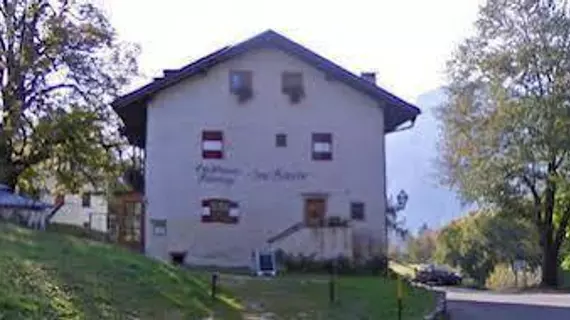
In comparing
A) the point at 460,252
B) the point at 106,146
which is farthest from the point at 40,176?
the point at 460,252

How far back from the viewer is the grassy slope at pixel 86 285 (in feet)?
37.2

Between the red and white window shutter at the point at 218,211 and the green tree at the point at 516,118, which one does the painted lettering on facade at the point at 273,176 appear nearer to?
the red and white window shutter at the point at 218,211

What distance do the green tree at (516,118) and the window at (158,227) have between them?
1606cm

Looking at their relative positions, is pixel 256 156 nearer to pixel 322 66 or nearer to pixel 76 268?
pixel 322 66

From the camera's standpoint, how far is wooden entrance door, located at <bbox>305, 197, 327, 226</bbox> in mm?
37125

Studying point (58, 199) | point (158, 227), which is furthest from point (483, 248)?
point (158, 227)

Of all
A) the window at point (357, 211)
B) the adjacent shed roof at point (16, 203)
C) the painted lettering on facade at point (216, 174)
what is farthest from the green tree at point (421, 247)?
the adjacent shed roof at point (16, 203)

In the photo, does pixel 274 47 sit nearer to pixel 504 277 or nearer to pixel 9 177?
pixel 9 177

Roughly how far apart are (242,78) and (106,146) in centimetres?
817

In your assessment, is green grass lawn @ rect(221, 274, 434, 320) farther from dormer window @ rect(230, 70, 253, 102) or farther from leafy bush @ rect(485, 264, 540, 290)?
leafy bush @ rect(485, 264, 540, 290)

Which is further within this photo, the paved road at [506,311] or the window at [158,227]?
the window at [158,227]

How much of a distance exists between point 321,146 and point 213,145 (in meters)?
4.04

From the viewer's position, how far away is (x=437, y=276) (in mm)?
59312

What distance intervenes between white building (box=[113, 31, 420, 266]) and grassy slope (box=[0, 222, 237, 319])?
17.0m
